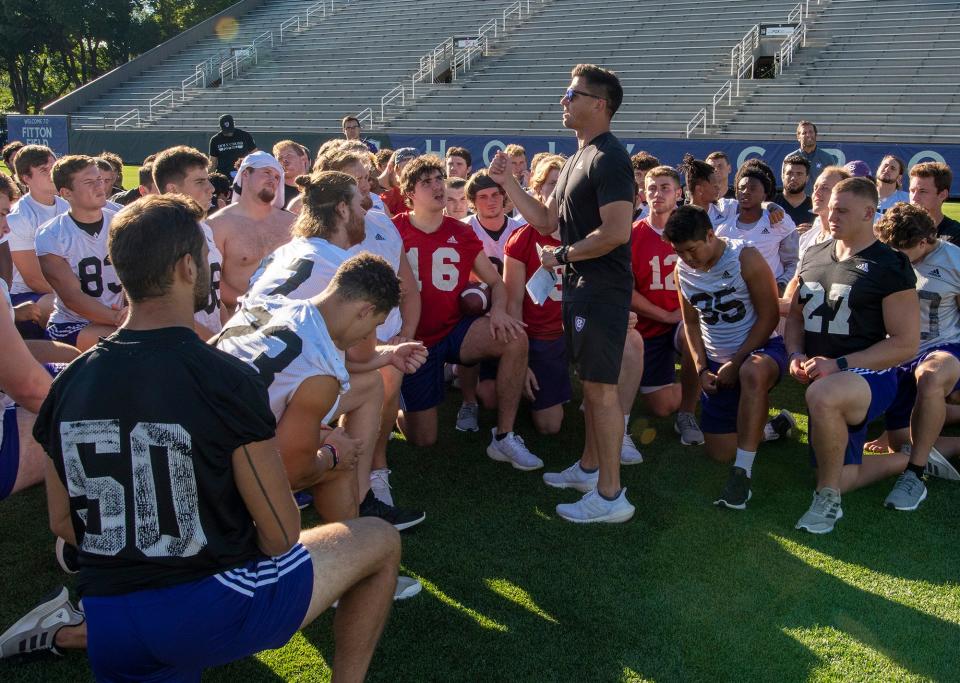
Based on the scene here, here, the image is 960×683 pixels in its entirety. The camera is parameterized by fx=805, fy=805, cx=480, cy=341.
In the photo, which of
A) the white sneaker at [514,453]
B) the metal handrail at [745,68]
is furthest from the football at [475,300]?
the metal handrail at [745,68]

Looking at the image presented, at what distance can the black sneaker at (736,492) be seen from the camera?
419 cm

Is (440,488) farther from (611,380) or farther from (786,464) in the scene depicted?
(786,464)

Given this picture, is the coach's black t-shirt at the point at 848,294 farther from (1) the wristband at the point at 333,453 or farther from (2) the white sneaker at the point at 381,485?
(1) the wristband at the point at 333,453

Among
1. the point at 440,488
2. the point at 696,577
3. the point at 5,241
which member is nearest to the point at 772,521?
the point at 696,577

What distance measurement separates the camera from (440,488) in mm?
4480

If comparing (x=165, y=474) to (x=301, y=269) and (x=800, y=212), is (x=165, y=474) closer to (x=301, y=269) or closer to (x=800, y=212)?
(x=301, y=269)

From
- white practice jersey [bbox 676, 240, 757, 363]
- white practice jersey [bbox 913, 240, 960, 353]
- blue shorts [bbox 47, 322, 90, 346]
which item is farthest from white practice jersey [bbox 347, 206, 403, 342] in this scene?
white practice jersey [bbox 913, 240, 960, 353]

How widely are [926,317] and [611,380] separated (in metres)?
2.08

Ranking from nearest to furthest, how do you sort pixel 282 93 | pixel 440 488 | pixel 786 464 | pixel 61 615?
1. pixel 61 615
2. pixel 440 488
3. pixel 786 464
4. pixel 282 93

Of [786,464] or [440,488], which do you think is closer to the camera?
[440,488]

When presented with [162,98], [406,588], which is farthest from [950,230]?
[162,98]

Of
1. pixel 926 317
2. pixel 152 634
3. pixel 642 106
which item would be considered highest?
pixel 152 634

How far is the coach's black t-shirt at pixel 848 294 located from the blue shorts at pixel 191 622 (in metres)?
3.22

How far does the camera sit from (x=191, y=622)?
6.63 feet
